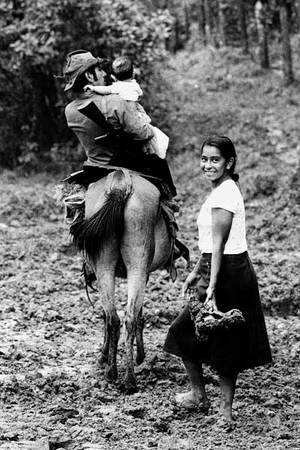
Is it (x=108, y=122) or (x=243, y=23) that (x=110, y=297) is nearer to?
(x=108, y=122)

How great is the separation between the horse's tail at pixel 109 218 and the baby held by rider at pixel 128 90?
44cm

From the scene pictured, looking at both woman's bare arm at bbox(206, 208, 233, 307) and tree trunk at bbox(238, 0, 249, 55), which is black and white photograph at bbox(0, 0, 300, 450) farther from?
tree trunk at bbox(238, 0, 249, 55)

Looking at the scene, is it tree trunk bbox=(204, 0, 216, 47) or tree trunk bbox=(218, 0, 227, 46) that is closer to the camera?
tree trunk bbox=(218, 0, 227, 46)

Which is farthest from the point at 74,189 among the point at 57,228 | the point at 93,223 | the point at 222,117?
the point at 222,117

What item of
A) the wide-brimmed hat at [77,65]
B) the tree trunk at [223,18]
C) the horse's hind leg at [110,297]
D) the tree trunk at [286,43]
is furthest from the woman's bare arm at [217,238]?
the tree trunk at [223,18]

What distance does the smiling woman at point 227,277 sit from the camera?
4344 millimetres

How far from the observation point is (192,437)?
432cm

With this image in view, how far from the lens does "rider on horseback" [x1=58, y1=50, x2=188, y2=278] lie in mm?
5336

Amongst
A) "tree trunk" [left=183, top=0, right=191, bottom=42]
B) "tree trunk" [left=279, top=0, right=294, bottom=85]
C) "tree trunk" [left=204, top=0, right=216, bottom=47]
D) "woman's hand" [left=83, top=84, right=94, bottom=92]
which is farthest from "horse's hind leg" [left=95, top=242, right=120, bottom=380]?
"tree trunk" [left=183, top=0, right=191, bottom=42]

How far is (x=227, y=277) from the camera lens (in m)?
4.40

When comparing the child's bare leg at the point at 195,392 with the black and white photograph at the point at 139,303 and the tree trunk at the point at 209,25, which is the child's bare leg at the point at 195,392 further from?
the tree trunk at the point at 209,25

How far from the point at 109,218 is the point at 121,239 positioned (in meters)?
0.20

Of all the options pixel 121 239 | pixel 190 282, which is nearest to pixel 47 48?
pixel 121 239

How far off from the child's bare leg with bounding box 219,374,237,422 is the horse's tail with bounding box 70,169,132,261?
1.31 meters
